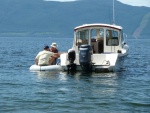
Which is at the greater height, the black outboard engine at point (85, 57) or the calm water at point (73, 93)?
the black outboard engine at point (85, 57)

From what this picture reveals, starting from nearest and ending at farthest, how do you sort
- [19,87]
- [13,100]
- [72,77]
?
[13,100] < [19,87] < [72,77]

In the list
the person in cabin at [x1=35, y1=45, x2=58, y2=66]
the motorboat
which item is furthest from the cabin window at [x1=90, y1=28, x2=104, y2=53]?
the person in cabin at [x1=35, y1=45, x2=58, y2=66]

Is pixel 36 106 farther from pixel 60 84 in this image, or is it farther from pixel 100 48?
pixel 100 48

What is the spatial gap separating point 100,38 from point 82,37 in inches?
42.8

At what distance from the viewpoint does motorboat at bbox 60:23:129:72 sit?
26.3 metres

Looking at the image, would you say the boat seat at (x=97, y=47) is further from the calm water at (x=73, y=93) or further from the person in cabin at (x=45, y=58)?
the calm water at (x=73, y=93)

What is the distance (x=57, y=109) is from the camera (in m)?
16.3

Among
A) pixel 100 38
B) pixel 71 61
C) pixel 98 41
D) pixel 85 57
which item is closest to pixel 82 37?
pixel 98 41

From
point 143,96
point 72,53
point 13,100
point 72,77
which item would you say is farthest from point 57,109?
point 72,53

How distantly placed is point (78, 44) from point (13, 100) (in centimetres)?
1254

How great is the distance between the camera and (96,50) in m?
29.9

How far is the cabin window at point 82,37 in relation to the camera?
29797 millimetres

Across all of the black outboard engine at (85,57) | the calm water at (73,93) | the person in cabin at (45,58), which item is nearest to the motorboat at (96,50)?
the black outboard engine at (85,57)

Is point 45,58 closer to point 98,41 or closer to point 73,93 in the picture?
point 98,41
